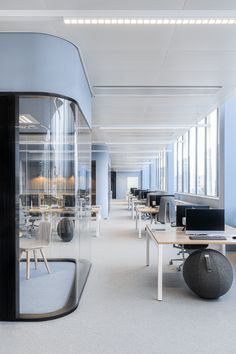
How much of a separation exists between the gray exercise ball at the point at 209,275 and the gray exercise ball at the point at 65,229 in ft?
5.90

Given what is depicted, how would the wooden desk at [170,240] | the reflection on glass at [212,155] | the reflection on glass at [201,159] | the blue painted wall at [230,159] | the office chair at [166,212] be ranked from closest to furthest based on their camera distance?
the wooden desk at [170,240] → the blue painted wall at [230,159] → the office chair at [166,212] → the reflection on glass at [212,155] → the reflection on glass at [201,159]

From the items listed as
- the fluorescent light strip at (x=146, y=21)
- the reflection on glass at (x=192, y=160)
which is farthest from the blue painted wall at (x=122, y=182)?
the fluorescent light strip at (x=146, y=21)

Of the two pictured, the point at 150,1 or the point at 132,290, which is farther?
the point at 132,290

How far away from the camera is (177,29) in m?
3.51

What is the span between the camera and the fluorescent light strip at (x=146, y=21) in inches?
123

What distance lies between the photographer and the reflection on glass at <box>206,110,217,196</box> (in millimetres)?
8891

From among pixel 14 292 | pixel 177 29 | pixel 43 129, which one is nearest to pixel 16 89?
pixel 43 129

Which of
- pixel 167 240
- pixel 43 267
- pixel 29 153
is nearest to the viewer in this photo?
pixel 29 153

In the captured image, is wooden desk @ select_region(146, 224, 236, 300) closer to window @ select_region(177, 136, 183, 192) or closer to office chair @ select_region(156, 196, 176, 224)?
office chair @ select_region(156, 196, 176, 224)

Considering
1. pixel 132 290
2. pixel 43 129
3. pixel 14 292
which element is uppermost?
pixel 43 129

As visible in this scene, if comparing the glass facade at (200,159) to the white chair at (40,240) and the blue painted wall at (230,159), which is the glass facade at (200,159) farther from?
the white chair at (40,240)

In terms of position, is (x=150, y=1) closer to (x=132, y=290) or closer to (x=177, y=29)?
(x=177, y=29)

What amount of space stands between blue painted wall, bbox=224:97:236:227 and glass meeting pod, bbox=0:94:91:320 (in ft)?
11.3

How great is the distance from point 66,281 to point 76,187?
127 cm
